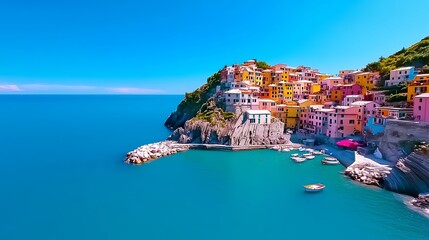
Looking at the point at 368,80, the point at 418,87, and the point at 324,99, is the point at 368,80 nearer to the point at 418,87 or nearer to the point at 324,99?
the point at 324,99

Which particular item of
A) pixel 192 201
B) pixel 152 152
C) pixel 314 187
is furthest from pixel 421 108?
pixel 152 152

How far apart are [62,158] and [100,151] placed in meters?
7.05

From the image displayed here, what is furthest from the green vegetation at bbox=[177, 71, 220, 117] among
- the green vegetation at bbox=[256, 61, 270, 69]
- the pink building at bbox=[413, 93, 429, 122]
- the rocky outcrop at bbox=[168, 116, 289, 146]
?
the pink building at bbox=[413, 93, 429, 122]

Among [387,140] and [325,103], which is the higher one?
[325,103]

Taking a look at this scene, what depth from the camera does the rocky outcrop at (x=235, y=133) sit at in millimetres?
56125

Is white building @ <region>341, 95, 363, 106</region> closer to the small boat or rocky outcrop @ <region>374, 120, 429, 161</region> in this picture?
rocky outcrop @ <region>374, 120, 429, 161</region>

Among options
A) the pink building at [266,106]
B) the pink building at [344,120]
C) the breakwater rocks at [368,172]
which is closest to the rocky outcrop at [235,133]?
the pink building at [266,106]

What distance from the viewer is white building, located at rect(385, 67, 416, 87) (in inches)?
2116

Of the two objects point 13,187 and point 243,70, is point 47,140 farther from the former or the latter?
point 243,70

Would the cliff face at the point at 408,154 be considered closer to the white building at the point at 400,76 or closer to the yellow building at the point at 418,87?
the yellow building at the point at 418,87

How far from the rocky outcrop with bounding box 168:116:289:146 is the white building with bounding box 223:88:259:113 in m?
4.98

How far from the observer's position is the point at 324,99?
66.8 m

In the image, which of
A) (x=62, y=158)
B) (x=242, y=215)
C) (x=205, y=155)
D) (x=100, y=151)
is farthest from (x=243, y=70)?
(x=242, y=215)

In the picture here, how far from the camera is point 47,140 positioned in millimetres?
67375
